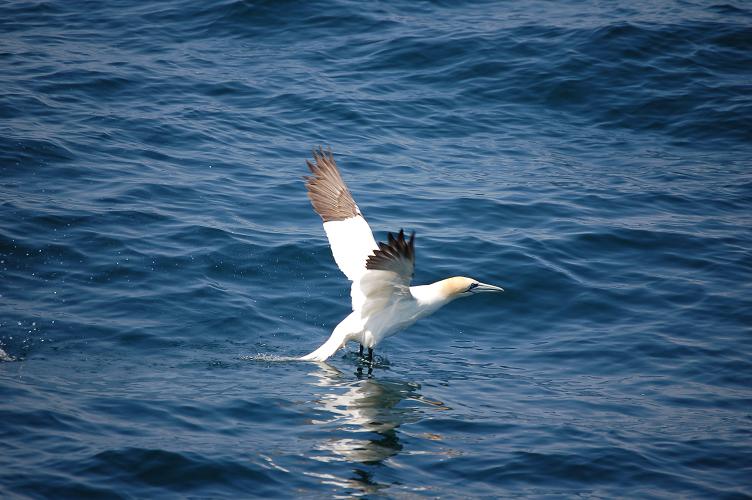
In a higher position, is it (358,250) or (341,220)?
(341,220)

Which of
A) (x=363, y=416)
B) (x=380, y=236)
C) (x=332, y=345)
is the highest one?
(x=380, y=236)

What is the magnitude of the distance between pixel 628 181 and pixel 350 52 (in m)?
6.81

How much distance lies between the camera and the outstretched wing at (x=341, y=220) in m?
10.6

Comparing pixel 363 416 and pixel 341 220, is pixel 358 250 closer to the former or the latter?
pixel 341 220

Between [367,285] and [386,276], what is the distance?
0.34m

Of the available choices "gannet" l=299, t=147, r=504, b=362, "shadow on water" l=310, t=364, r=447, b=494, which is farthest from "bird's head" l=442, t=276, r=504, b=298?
"shadow on water" l=310, t=364, r=447, b=494

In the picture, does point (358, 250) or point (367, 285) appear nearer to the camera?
point (367, 285)

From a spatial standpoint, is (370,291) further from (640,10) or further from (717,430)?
(640,10)

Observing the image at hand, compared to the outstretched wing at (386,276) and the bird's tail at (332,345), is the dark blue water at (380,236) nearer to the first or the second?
the bird's tail at (332,345)

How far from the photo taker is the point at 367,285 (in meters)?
9.91

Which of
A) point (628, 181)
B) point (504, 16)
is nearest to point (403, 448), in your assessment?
point (628, 181)

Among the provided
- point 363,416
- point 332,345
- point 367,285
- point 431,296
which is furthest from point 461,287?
point 363,416

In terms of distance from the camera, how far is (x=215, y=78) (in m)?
17.7

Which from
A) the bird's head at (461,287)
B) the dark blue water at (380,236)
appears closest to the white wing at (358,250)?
the bird's head at (461,287)
